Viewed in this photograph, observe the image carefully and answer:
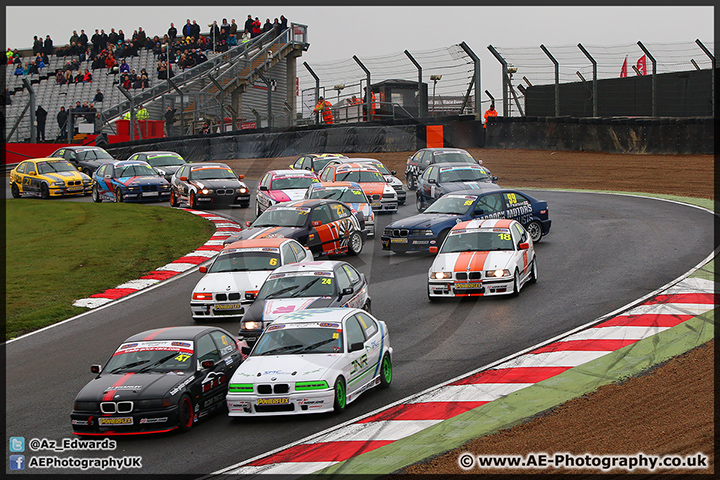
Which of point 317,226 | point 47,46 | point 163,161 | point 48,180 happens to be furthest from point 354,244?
point 47,46

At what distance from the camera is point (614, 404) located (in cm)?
950

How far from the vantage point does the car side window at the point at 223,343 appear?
37.7 ft

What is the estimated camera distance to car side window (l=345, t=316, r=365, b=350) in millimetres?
10953

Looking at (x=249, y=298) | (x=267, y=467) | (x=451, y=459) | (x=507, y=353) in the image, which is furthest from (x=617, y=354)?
(x=249, y=298)

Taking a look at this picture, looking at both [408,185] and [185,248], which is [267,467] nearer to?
[185,248]

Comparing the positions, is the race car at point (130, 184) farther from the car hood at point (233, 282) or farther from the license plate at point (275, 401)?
the license plate at point (275, 401)

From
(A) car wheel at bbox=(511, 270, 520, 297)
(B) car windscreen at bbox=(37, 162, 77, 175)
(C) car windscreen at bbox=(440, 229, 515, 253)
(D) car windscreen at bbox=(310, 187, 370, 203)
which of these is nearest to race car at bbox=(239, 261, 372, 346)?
(C) car windscreen at bbox=(440, 229, 515, 253)

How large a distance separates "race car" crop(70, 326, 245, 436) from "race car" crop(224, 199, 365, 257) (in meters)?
7.62

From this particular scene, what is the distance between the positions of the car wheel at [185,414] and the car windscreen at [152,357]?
0.64 meters

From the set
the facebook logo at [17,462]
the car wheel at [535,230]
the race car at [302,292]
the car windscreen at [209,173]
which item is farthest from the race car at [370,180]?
the facebook logo at [17,462]

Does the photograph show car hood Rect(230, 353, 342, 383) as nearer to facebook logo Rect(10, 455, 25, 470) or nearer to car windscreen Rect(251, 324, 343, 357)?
car windscreen Rect(251, 324, 343, 357)

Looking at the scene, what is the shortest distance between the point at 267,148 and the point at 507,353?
97.1 ft

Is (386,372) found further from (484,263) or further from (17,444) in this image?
(484,263)

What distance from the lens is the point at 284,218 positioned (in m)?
20.0
